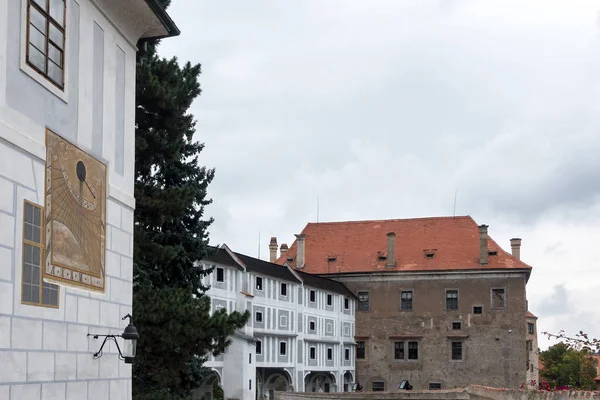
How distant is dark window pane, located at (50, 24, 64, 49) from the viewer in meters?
7.96

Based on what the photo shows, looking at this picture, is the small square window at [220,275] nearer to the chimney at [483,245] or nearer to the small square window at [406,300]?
the small square window at [406,300]

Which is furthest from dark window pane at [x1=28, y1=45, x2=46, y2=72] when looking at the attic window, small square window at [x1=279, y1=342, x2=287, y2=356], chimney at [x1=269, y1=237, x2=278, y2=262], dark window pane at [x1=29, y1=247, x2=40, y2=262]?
chimney at [x1=269, y1=237, x2=278, y2=262]

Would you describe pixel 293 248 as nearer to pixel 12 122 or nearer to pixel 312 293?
pixel 312 293

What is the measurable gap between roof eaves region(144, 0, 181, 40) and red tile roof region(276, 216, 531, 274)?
44.3 meters

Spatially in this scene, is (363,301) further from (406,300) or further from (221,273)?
(221,273)

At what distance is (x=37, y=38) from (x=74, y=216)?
1.69 meters

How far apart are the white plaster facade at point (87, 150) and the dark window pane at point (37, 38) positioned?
18cm

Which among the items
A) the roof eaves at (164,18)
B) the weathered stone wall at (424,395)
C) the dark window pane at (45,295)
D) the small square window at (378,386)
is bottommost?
the small square window at (378,386)

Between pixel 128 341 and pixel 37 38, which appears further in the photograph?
pixel 128 341

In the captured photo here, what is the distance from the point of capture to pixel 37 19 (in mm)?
7645

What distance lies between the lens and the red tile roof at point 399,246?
5431 centimetres

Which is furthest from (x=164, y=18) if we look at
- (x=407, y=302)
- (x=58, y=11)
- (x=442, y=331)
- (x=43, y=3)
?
(x=407, y=302)

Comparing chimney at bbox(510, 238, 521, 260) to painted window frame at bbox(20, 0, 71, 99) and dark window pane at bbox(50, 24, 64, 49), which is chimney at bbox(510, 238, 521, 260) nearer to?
painted window frame at bbox(20, 0, 71, 99)

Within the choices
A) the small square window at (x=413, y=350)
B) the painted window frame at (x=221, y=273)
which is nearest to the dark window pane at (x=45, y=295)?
the painted window frame at (x=221, y=273)
